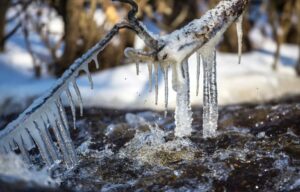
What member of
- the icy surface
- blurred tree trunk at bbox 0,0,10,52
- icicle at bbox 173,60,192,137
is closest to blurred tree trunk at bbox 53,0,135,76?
blurred tree trunk at bbox 0,0,10,52

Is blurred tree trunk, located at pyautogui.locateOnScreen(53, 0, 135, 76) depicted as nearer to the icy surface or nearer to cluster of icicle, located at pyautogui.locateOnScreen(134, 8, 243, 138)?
cluster of icicle, located at pyautogui.locateOnScreen(134, 8, 243, 138)

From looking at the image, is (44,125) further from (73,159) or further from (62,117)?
(73,159)

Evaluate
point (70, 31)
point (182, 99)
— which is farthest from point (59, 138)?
point (70, 31)

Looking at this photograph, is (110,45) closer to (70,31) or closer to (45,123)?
(70,31)

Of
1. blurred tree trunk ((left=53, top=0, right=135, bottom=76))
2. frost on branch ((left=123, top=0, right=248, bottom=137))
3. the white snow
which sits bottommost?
the white snow

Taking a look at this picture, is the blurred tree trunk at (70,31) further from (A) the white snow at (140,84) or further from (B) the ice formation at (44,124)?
(B) the ice formation at (44,124)

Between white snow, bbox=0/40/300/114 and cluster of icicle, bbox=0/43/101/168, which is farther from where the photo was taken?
white snow, bbox=0/40/300/114
